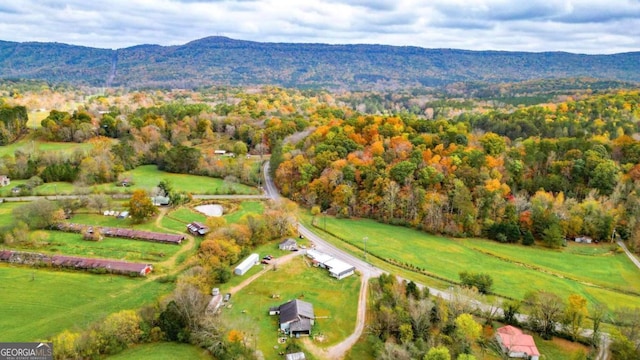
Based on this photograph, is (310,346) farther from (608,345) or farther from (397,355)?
(608,345)

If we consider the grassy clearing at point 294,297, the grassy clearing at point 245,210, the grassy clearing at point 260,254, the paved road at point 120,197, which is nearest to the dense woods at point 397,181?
the grassy clearing at point 260,254

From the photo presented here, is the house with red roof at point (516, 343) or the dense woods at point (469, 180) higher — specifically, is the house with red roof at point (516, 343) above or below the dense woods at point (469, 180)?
below

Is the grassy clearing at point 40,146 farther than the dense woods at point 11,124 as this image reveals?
No

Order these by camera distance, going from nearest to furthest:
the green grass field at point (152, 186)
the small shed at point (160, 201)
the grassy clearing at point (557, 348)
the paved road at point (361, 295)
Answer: the paved road at point (361, 295) < the grassy clearing at point (557, 348) < the small shed at point (160, 201) < the green grass field at point (152, 186)

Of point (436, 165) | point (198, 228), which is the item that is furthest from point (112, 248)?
point (436, 165)

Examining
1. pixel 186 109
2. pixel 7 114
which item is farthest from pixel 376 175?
pixel 7 114

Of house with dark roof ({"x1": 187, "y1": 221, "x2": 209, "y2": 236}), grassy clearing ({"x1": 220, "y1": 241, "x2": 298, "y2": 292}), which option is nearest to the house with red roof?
grassy clearing ({"x1": 220, "y1": 241, "x2": 298, "y2": 292})

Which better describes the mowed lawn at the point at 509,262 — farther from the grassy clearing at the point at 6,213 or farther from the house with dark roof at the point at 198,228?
the grassy clearing at the point at 6,213
